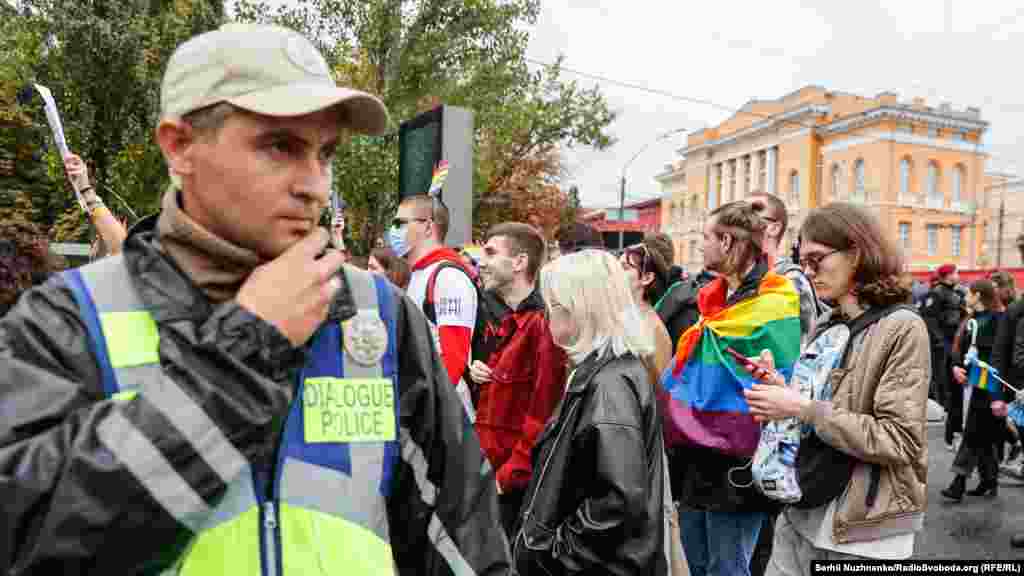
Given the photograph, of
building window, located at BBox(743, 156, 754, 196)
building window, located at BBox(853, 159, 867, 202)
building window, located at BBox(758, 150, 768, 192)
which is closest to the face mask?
building window, located at BBox(853, 159, 867, 202)

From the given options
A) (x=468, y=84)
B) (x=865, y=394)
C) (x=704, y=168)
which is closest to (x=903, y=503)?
(x=865, y=394)

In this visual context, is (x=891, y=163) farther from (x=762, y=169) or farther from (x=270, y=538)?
(x=270, y=538)

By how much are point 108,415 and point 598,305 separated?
208 centimetres

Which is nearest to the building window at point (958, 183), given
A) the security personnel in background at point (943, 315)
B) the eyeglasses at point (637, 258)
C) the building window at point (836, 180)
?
the building window at point (836, 180)

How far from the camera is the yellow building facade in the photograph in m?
56.3

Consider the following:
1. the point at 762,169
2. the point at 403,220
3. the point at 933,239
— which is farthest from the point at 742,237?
the point at 762,169

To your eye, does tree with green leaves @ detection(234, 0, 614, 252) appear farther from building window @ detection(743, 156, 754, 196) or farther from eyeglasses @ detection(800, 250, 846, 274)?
building window @ detection(743, 156, 754, 196)

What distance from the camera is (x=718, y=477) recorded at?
3619 mm

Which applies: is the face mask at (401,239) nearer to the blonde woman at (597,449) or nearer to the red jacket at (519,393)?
the red jacket at (519,393)

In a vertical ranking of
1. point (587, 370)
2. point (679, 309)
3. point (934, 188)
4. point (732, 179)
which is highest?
point (732, 179)

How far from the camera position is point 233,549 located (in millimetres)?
1172

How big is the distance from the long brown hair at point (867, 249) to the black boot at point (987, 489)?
5.32 meters

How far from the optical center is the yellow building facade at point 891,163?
5634cm

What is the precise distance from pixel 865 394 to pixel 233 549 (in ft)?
8.13
